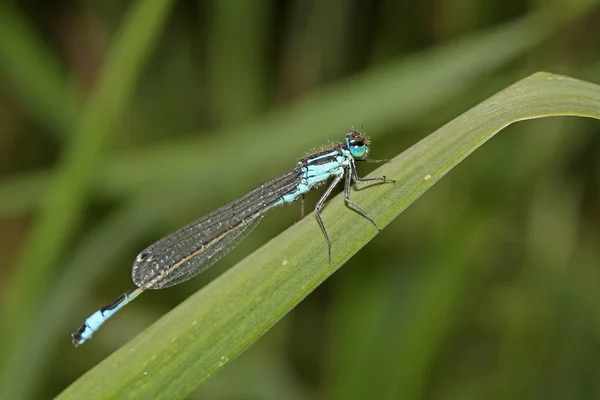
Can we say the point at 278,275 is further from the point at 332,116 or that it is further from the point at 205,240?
the point at 332,116

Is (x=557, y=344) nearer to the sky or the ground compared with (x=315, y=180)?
nearer to the ground

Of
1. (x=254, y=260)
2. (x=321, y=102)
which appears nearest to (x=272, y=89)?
(x=321, y=102)

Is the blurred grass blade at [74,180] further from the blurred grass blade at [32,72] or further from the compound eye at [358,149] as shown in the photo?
the compound eye at [358,149]

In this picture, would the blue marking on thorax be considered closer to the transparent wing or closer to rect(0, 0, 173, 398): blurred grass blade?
the transparent wing

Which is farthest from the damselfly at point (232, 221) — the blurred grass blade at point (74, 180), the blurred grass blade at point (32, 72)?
the blurred grass blade at point (32, 72)

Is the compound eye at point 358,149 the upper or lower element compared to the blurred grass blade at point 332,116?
lower

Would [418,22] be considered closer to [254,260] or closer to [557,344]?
[557,344]
